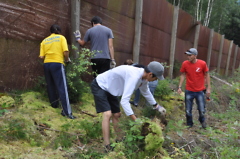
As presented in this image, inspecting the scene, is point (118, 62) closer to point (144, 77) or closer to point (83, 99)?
point (83, 99)

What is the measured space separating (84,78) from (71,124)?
2.18 metres

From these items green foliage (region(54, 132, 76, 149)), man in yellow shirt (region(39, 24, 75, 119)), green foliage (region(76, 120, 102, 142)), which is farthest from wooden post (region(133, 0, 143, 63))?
green foliage (region(54, 132, 76, 149))

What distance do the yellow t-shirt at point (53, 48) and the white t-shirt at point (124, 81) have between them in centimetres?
134

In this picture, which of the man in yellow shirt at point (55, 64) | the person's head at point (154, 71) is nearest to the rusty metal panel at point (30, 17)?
the man in yellow shirt at point (55, 64)

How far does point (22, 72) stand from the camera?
193 inches

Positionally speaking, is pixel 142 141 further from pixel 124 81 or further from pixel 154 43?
pixel 154 43

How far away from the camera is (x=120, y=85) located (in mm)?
3756

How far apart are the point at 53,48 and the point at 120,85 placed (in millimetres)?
1699

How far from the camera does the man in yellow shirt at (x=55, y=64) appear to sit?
4.75m

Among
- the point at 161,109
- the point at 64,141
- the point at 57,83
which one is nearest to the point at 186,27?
the point at 57,83

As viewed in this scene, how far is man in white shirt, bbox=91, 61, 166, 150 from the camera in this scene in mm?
3418

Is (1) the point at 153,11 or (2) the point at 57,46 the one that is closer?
(2) the point at 57,46

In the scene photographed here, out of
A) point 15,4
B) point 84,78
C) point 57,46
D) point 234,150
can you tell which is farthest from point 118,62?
point 234,150

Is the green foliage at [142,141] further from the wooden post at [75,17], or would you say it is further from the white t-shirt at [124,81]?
the wooden post at [75,17]
